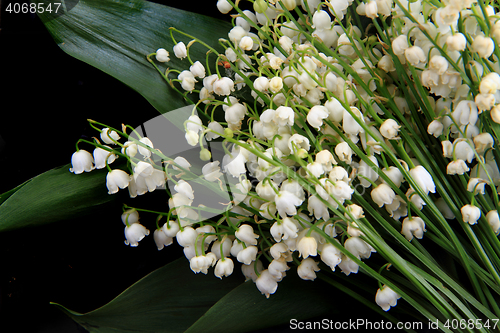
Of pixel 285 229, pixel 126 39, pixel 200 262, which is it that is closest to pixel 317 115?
pixel 285 229

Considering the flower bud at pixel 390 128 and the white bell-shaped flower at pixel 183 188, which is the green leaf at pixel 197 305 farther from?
the flower bud at pixel 390 128

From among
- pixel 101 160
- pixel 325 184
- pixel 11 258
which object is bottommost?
pixel 11 258

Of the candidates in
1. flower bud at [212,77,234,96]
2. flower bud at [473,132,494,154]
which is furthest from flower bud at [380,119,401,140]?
flower bud at [212,77,234,96]

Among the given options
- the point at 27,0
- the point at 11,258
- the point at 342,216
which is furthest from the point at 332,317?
A: the point at 27,0

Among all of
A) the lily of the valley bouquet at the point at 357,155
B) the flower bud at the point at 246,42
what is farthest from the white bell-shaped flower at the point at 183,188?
the flower bud at the point at 246,42

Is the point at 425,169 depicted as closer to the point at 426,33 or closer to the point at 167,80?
the point at 426,33

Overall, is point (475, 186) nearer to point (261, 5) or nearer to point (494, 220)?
point (494, 220)
